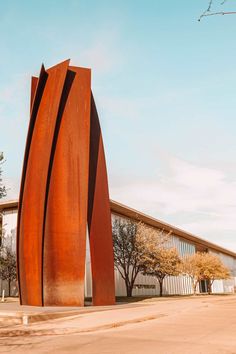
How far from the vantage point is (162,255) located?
137 feet

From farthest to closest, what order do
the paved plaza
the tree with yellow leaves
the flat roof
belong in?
the flat roof, the tree with yellow leaves, the paved plaza

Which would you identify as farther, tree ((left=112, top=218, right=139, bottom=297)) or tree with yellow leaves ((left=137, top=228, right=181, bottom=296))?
tree with yellow leaves ((left=137, top=228, right=181, bottom=296))

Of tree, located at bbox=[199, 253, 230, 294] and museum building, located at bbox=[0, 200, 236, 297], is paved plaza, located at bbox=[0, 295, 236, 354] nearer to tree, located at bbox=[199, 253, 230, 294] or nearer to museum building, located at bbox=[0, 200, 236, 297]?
museum building, located at bbox=[0, 200, 236, 297]

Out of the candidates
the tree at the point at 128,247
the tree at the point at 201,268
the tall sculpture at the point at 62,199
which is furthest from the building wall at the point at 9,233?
the tall sculpture at the point at 62,199

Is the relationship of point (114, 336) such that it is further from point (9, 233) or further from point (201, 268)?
point (201, 268)

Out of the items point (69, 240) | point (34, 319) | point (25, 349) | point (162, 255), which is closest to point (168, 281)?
point (162, 255)

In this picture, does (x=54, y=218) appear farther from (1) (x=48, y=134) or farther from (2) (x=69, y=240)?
(1) (x=48, y=134)

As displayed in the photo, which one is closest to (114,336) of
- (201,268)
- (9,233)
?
(9,233)

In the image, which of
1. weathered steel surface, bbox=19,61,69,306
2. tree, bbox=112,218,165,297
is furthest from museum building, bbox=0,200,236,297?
weathered steel surface, bbox=19,61,69,306

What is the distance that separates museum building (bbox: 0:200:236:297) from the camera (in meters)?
47.7

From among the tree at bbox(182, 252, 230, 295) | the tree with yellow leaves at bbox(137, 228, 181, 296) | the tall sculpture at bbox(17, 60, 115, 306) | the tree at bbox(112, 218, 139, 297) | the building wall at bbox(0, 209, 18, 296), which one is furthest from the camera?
the tree at bbox(182, 252, 230, 295)

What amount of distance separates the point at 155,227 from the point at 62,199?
46.8 meters

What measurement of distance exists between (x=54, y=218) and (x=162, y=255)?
22.5 meters

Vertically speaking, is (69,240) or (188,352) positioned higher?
(69,240)
